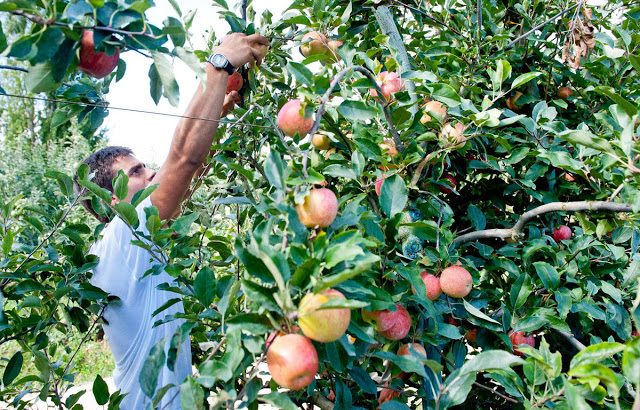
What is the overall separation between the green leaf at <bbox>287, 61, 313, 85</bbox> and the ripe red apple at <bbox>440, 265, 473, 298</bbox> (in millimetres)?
455

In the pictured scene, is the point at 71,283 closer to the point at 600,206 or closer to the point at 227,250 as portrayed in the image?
the point at 227,250

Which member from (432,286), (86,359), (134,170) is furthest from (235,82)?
(86,359)

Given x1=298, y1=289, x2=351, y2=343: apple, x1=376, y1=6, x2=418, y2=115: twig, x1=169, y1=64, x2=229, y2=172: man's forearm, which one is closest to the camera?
x1=298, y1=289, x2=351, y2=343: apple

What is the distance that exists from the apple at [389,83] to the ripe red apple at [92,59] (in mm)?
573

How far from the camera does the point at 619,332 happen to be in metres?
1.13

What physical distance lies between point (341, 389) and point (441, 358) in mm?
286

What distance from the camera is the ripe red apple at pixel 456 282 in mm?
1002

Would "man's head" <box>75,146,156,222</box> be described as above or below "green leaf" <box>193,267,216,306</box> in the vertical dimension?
below

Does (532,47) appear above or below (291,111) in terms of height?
below

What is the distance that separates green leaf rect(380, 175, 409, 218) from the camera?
942 millimetres

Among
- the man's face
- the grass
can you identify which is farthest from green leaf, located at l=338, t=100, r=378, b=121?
the grass

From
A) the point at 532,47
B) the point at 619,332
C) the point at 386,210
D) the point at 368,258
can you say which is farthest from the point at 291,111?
the point at 532,47

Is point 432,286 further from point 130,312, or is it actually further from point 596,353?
point 130,312

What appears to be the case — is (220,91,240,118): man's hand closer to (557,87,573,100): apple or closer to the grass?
(557,87,573,100): apple
